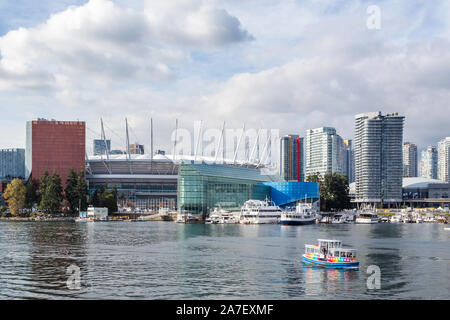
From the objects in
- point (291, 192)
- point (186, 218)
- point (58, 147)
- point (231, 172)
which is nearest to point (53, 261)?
point (186, 218)

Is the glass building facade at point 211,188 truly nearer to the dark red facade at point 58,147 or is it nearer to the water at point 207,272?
the dark red facade at point 58,147

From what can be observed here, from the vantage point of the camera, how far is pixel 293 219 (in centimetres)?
11994

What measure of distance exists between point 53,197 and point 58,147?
33.3 meters

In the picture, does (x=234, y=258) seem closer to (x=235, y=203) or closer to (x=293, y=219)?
(x=293, y=219)

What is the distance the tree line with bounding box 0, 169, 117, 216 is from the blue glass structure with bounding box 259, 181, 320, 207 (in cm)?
4897

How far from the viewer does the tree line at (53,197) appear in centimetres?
14250

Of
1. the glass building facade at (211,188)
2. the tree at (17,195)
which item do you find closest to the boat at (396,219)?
the glass building facade at (211,188)

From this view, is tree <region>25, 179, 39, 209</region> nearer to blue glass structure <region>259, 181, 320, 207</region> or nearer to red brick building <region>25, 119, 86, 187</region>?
red brick building <region>25, 119, 86, 187</region>

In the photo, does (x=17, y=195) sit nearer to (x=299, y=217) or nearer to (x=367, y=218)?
(x=299, y=217)

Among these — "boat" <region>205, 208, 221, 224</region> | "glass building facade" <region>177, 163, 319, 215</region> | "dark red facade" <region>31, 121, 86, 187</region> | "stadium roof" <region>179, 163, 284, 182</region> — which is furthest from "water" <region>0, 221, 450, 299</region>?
"dark red facade" <region>31, 121, 86, 187</region>

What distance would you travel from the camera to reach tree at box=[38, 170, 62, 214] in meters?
141

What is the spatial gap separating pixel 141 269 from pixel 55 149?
444ft

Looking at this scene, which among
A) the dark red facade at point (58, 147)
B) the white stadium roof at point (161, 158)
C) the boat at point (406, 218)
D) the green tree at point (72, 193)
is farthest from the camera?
the white stadium roof at point (161, 158)
